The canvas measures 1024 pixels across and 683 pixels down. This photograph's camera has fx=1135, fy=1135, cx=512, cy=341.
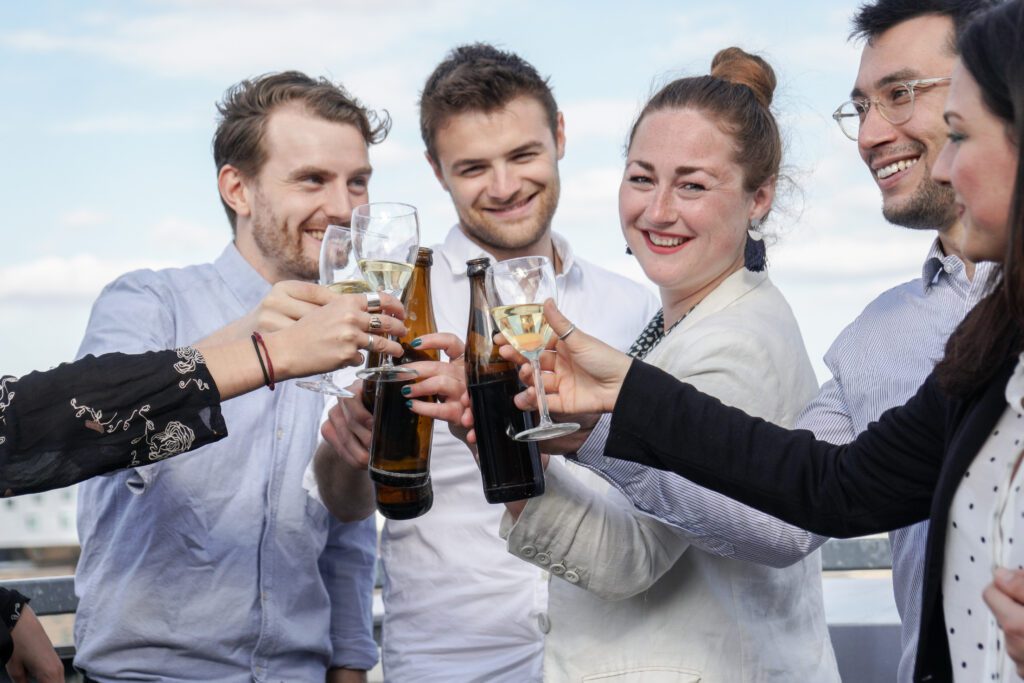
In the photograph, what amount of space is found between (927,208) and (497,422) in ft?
3.69

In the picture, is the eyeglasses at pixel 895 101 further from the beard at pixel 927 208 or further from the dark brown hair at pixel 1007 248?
the dark brown hair at pixel 1007 248

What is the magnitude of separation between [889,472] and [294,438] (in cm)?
166

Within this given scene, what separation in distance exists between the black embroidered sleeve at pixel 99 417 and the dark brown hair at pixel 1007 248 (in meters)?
1.23

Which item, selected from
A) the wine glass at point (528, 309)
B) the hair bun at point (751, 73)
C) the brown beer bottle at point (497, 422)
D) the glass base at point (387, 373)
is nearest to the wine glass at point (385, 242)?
the glass base at point (387, 373)

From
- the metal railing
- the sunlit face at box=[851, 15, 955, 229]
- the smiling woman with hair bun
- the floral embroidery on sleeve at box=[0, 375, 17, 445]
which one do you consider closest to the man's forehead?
the sunlit face at box=[851, 15, 955, 229]

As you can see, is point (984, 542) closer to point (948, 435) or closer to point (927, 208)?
point (948, 435)

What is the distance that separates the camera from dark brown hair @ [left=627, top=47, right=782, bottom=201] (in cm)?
243

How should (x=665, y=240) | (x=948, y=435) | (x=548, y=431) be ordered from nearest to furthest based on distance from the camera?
(x=948, y=435) < (x=548, y=431) < (x=665, y=240)

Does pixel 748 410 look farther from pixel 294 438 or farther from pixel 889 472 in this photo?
pixel 294 438

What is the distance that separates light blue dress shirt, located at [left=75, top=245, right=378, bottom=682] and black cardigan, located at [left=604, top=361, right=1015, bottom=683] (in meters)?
1.31

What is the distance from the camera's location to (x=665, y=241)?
8.05 feet

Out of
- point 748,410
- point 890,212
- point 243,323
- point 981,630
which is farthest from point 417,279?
point 981,630

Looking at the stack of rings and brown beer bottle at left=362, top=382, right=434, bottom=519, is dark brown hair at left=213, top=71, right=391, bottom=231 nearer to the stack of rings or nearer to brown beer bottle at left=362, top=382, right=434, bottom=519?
brown beer bottle at left=362, top=382, right=434, bottom=519

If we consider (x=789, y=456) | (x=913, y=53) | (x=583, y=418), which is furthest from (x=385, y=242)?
(x=913, y=53)
